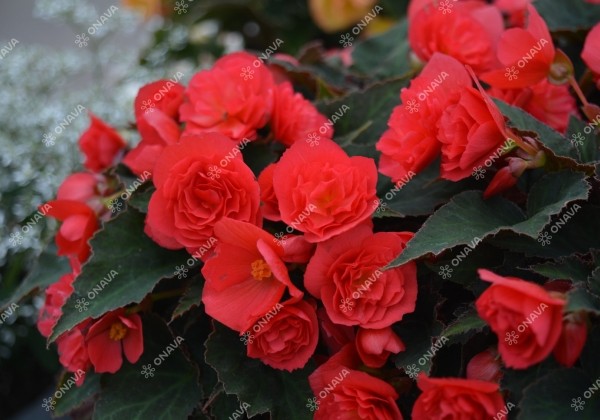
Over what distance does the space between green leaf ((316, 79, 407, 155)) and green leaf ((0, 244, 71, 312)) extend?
0.39 meters

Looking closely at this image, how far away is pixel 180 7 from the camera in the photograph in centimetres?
165

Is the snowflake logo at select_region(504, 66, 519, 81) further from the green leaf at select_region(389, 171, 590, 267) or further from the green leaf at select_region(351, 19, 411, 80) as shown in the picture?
the green leaf at select_region(351, 19, 411, 80)

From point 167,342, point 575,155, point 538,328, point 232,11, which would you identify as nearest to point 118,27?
point 232,11

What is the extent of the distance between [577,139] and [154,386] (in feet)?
1.65

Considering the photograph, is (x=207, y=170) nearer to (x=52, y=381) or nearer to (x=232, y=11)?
(x=52, y=381)

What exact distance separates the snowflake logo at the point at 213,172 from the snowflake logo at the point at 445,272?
0.72 feet

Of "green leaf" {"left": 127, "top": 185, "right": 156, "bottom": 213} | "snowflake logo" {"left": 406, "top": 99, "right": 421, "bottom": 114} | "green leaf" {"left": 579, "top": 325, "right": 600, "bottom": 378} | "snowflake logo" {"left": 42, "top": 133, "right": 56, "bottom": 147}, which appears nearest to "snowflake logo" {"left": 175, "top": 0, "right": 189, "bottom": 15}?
"snowflake logo" {"left": 42, "top": 133, "right": 56, "bottom": 147}

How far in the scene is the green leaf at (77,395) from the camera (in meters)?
0.76

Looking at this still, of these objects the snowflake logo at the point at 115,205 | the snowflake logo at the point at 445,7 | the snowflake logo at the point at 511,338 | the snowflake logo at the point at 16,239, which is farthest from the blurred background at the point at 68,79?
the snowflake logo at the point at 511,338

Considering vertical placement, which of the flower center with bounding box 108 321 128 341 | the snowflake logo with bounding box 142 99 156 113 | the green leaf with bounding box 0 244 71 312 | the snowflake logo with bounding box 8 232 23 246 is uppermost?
the snowflake logo with bounding box 142 99 156 113

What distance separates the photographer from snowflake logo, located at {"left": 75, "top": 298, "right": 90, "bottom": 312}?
69 centimetres

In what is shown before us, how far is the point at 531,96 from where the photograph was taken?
2.58ft

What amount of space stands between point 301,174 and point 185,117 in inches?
8.0

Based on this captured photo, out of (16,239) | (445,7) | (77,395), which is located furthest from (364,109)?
(16,239)
